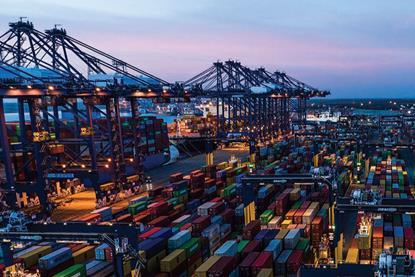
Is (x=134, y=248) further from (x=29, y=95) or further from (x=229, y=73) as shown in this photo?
(x=229, y=73)

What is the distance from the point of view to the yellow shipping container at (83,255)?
1010 inches

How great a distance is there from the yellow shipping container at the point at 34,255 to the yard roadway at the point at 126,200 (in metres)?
16.4

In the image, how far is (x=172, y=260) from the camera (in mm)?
23938

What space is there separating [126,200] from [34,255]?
1074 inches

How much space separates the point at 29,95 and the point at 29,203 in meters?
15.4

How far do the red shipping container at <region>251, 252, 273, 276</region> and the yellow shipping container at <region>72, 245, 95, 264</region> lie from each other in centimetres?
1067

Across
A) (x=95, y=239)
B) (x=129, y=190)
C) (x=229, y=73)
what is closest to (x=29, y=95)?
(x=129, y=190)

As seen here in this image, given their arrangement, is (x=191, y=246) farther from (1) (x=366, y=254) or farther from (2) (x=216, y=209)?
(1) (x=366, y=254)

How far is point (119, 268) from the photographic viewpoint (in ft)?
57.3

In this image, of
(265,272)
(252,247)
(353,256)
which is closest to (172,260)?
(252,247)

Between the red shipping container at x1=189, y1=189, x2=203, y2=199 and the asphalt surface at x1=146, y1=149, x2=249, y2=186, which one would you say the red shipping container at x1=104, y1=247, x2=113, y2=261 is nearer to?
the red shipping container at x1=189, y1=189, x2=203, y2=199

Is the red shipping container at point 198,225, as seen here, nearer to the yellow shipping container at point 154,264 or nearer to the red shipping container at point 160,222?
the red shipping container at point 160,222

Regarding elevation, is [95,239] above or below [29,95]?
below

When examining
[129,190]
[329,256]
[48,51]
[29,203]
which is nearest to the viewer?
[329,256]
